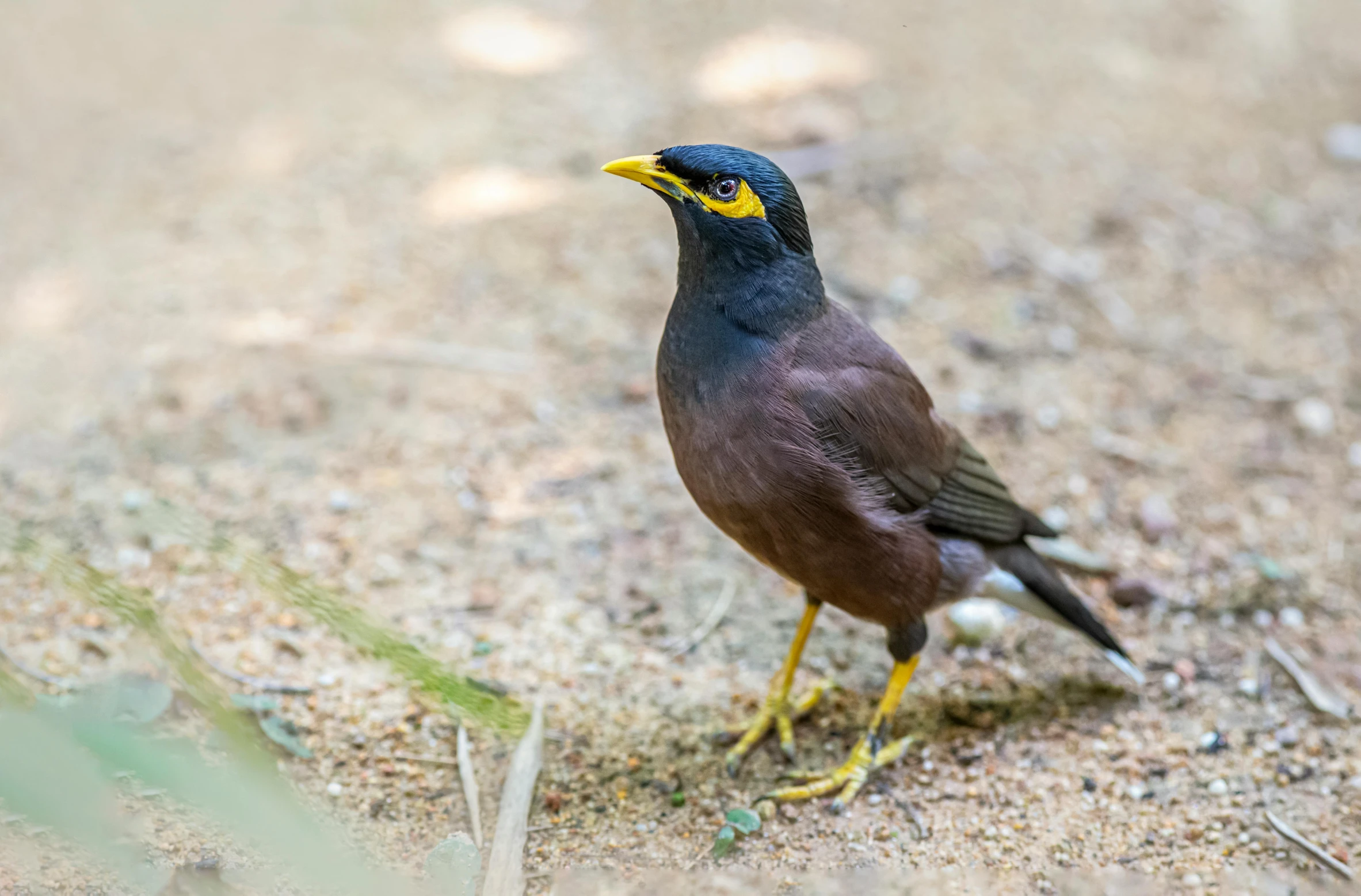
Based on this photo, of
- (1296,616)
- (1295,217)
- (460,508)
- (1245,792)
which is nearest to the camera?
(1245,792)

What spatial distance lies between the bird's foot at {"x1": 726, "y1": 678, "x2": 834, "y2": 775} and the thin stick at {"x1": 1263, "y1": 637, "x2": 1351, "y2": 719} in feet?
5.22

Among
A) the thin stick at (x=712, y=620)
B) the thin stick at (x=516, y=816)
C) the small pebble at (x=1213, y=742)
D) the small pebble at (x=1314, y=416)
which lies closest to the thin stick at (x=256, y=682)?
the thin stick at (x=516, y=816)

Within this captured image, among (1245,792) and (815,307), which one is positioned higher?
(815,307)

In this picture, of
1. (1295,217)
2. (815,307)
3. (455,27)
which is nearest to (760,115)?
(455,27)

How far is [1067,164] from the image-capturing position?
22.7 feet

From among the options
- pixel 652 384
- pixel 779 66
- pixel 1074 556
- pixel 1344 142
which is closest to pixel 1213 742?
pixel 1074 556

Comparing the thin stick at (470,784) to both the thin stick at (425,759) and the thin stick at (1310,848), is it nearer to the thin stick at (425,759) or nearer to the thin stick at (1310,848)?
the thin stick at (425,759)

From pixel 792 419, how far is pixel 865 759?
1.16 metres

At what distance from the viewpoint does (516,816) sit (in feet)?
10.6

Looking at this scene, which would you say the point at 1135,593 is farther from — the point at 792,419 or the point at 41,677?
the point at 41,677

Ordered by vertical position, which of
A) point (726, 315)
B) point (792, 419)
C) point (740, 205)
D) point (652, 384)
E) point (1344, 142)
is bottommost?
point (652, 384)

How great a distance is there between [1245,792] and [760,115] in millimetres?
4950

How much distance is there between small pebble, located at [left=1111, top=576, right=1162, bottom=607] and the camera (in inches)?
170

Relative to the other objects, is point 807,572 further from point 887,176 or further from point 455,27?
point 455,27
